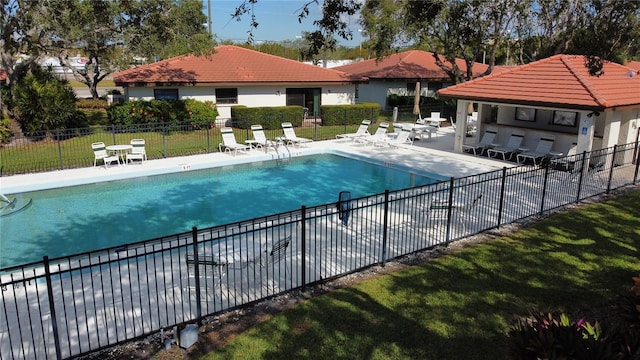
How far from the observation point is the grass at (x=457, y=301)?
6.27m

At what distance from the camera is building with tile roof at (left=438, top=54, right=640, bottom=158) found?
54.3 ft

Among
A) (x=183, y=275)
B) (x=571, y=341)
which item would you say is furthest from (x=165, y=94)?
(x=571, y=341)

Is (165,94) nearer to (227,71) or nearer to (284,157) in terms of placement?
(227,71)

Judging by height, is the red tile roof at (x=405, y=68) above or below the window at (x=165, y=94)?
above

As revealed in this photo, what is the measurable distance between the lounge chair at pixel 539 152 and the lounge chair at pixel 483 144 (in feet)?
4.89

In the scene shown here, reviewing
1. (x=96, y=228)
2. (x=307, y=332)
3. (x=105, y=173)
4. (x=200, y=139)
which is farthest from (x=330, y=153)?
(x=307, y=332)

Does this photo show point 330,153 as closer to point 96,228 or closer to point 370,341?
point 96,228

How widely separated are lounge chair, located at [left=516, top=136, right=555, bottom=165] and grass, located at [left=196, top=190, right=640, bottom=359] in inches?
302

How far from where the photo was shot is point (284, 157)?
20453mm

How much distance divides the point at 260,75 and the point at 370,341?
80.0 ft

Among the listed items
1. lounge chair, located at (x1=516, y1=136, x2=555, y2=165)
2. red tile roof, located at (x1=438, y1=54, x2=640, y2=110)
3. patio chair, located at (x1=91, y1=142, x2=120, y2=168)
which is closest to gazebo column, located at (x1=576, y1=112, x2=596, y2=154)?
red tile roof, located at (x1=438, y1=54, x2=640, y2=110)

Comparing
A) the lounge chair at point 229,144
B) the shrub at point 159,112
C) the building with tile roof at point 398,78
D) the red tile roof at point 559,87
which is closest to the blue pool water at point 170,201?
the lounge chair at point 229,144

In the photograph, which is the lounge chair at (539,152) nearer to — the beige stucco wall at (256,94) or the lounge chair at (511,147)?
the lounge chair at (511,147)

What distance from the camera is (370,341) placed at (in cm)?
638
